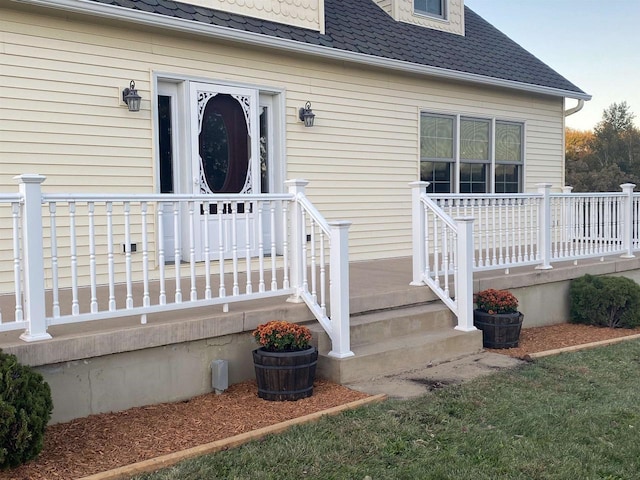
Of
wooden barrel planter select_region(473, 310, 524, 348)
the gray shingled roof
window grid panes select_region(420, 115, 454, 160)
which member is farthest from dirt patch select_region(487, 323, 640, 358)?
the gray shingled roof

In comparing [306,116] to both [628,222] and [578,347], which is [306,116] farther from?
[628,222]

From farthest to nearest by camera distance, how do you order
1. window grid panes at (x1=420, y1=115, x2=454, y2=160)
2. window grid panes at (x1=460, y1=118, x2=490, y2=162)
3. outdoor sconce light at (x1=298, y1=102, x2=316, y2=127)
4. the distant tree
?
the distant tree → window grid panes at (x1=460, y1=118, x2=490, y2=162) → window grid panes at (x1=420, y1=115, x2=454, y2=160) → outdoor sconce light at (x1=298, y1=102, x2=316, y2=127)

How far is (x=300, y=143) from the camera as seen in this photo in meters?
7.96

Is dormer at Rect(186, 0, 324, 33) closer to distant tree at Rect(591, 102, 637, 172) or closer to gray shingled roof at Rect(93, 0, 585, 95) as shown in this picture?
gray shingled roof at Rect(93, 0, 585, 95)

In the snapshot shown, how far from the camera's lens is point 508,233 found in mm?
7383

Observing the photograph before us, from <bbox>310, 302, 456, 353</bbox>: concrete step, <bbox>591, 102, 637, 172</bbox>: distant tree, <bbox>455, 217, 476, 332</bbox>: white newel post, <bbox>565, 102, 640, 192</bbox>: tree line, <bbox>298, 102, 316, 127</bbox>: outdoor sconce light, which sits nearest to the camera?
<bbox>310, 302, 456, 353</bbox>: concrete step

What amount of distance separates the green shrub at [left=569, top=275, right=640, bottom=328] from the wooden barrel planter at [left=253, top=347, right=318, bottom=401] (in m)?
4.44

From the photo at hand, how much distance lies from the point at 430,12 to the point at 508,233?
509 centimetres

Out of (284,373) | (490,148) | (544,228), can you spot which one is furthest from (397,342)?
(490,148)

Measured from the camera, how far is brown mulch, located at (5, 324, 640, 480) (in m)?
3.49

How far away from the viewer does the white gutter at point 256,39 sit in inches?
234

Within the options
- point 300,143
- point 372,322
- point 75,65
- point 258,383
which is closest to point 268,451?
point 258,383

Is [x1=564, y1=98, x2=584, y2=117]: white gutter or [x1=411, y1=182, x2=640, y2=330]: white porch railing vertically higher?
[x1=564, y1=98, x2=584, y2=117]: white gutter

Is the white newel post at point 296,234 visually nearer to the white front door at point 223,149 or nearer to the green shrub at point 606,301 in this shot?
the white front door at point 223,149
